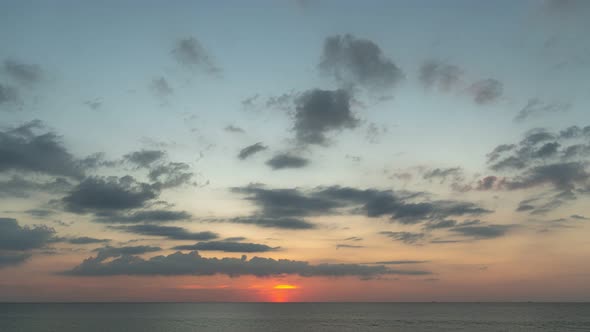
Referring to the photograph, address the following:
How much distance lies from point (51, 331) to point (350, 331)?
3561 inches

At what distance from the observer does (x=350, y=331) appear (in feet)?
468

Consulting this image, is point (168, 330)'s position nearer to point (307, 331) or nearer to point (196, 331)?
point (196, 331)

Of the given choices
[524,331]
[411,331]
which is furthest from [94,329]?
[524,331]

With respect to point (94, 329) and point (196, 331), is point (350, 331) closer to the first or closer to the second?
point (196, 331)

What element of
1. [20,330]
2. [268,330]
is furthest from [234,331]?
[20,330]

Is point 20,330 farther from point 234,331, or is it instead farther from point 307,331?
point 307,331

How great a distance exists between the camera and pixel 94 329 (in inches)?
5699

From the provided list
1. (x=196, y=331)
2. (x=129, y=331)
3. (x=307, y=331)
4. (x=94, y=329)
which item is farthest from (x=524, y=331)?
(x=94, y=329)

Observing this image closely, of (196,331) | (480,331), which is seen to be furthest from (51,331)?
(480,331)

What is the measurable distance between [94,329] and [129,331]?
44.3 ft

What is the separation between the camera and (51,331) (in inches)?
5408

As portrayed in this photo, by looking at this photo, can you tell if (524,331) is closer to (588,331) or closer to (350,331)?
(588,331)

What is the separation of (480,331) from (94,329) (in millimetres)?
120708

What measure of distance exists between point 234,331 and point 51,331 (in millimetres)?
54490
